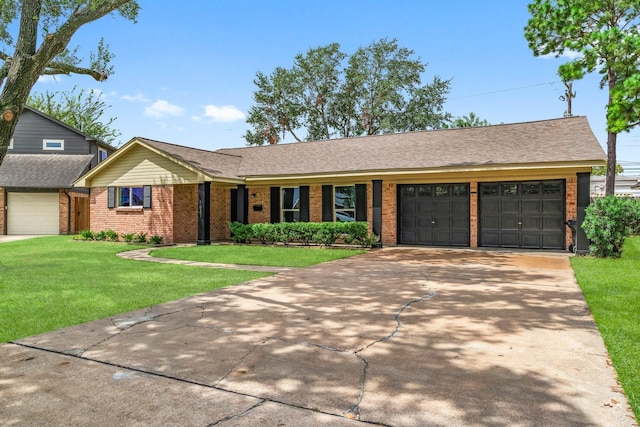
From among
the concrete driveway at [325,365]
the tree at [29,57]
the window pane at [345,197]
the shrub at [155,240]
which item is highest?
the tree at [29,57]

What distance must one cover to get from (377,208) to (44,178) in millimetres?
19717

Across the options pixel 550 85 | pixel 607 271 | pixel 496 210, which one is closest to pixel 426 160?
pixel 496 210

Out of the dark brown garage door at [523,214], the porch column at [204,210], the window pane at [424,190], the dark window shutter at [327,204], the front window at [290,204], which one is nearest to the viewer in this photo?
the dark brown garage door at [523,214]

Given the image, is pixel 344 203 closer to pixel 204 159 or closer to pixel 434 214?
pixel 434 214

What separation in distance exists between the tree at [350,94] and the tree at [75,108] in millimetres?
19431

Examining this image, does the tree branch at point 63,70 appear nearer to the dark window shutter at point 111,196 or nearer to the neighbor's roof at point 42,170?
the dark window shutter at point 111,196

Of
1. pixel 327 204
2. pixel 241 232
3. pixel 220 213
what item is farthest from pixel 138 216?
pixel 327 204

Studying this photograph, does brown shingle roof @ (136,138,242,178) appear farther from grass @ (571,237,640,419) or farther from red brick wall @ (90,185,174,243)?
grass @ (571,237,640,419)

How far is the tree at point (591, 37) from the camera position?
16047 mm

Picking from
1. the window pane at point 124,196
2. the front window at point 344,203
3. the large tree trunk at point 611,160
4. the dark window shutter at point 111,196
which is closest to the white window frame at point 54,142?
the dark window shutter at point 111,196

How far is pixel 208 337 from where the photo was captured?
461 centimetres

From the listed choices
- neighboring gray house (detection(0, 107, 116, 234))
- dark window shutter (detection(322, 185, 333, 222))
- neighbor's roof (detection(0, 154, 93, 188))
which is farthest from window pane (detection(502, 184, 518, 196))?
neighboring gray house (detection(0, 107, 116, 234))

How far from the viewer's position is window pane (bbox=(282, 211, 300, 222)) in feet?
57.3

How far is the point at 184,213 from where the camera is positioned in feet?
59.3
